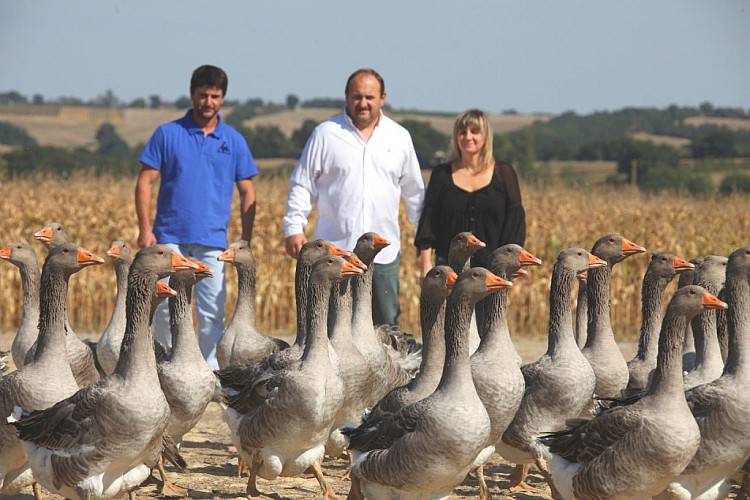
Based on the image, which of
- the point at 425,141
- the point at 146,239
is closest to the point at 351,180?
the point at 146,239

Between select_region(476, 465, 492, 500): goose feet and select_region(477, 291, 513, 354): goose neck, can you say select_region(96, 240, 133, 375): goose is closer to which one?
select_region(477, 291, 513, 354): goose neck

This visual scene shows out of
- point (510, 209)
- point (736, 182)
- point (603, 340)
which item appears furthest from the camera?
point (736, 182)

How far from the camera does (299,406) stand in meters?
7.93

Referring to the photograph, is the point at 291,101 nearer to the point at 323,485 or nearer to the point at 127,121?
the point at 127,121

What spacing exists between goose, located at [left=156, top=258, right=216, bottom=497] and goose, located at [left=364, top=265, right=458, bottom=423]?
1.46 meters

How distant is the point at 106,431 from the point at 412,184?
4.79 metres

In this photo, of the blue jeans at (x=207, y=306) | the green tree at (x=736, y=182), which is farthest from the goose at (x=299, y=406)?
the green tree at (x=736, y=182)

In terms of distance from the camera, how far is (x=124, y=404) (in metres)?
7.04

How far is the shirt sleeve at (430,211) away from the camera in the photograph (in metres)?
10.5

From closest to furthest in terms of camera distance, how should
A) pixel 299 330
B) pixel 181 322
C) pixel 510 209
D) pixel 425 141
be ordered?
pixel 181 322 → pixel 299 330 → pixel 510 209 → pixel 425 141

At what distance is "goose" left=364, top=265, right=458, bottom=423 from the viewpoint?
787 centimetres

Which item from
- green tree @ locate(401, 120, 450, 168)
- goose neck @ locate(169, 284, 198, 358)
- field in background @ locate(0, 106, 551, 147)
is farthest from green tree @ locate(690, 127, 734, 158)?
goose neck @ locate(169, 284, 198, 358)

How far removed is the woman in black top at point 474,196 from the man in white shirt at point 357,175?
40 cm

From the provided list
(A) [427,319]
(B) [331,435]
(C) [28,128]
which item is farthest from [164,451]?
(C) [28,128]
